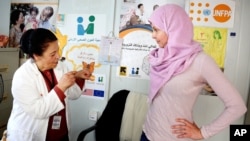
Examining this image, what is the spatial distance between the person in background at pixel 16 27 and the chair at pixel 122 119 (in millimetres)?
1225

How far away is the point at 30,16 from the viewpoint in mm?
2340

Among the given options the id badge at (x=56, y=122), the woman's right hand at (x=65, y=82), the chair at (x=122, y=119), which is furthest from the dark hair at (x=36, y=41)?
the chair at (x=122, y=119)

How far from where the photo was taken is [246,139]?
1193 mm

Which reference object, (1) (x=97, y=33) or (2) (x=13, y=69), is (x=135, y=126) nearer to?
(1) (x=97, y=33)

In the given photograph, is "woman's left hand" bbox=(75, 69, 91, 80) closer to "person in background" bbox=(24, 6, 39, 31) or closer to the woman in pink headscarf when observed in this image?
the woman in pink headscarf

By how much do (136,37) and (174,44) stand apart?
964mm

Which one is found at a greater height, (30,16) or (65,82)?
(30,16)

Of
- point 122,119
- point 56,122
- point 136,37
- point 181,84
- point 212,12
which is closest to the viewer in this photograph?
point 181,84

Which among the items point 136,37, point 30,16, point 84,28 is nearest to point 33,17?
point 30,16

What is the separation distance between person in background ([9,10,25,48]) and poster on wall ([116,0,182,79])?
1062 millimetres

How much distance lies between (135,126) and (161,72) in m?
0.87

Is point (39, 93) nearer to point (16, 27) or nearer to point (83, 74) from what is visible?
point (83, 74)

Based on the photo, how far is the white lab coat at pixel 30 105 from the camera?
1.24 meters

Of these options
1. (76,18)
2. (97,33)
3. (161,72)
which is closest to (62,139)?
(161,72)
